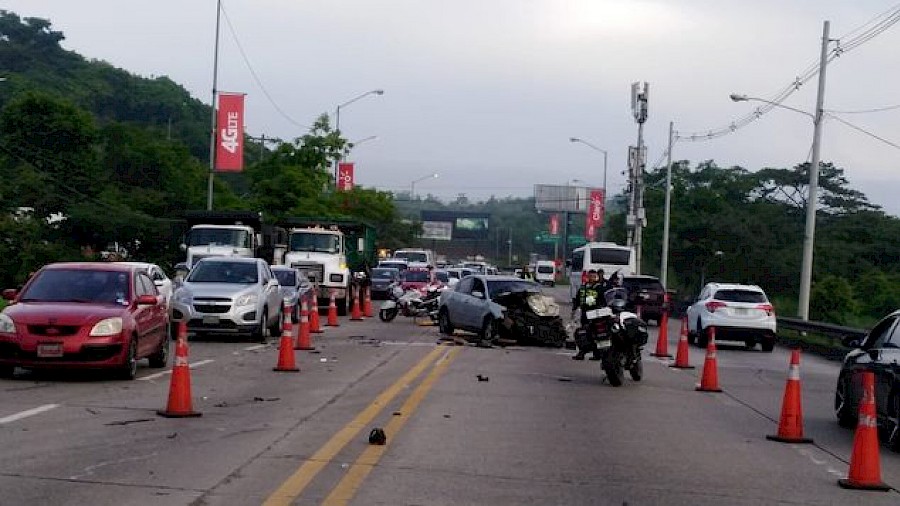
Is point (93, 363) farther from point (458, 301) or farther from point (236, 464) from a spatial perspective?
point (458, 301)

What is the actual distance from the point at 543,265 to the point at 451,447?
85249mm

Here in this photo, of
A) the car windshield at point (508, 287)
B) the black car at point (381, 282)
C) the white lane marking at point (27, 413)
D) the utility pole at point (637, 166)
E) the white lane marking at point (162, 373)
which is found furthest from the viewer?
the utility pole at point (637, 166)

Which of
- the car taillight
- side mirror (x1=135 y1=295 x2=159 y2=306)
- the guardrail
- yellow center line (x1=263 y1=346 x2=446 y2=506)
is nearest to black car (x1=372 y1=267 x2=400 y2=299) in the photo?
the guardrail

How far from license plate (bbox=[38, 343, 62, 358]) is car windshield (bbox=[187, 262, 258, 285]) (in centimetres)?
1085

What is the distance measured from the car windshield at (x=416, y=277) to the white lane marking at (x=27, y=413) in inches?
1343

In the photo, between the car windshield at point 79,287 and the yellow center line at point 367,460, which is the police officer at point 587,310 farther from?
the car windshield at point 79,287

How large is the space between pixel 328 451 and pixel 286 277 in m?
23.1

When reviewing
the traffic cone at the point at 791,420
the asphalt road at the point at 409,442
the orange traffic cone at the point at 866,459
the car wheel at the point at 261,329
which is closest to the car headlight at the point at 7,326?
the asphalt road at the point at 409,442

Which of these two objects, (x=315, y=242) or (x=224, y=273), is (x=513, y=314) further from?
(x=315, y=242)

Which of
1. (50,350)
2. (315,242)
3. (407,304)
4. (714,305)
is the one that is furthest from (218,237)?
(50,350)

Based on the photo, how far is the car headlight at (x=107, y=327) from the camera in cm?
1653

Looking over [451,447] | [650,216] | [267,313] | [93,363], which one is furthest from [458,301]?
[650,216]

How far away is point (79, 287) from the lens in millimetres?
17859

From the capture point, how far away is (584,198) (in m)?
145
